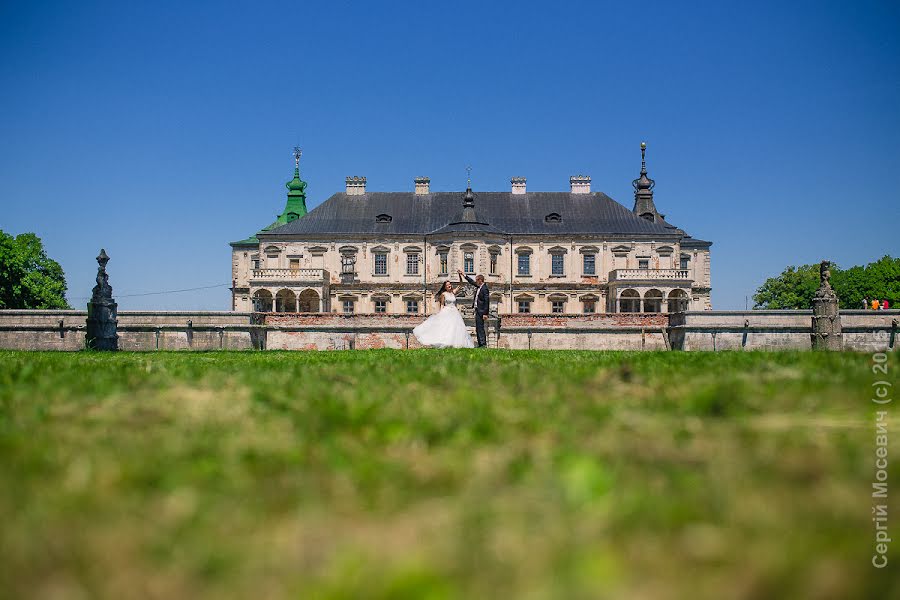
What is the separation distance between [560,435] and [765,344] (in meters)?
24.5

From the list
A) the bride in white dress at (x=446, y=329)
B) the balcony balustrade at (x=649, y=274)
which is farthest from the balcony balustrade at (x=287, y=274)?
the bride in white dress at (x=446, y=329)

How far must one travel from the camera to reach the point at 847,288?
2707 inches

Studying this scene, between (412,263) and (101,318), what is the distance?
34026 millimetres

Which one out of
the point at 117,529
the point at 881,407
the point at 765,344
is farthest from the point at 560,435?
the point at 765,344

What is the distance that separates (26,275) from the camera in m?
52.3

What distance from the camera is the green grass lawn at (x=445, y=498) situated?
147 centimetres

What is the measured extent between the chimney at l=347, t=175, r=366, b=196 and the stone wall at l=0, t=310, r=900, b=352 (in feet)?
96.4

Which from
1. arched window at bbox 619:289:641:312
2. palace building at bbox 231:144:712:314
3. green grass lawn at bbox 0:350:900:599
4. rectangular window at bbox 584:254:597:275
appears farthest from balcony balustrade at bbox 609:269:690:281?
green grass lawn at bbox 0:350:900:599

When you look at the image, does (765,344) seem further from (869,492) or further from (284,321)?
(869,492)

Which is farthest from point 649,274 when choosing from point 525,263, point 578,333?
point 578,333

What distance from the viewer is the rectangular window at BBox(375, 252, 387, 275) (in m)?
52.1

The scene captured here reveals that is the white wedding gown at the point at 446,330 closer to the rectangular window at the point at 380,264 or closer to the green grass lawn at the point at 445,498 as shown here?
the green grass lawn at the point at 445,498

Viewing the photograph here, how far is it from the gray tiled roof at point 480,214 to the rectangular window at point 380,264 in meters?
1.98

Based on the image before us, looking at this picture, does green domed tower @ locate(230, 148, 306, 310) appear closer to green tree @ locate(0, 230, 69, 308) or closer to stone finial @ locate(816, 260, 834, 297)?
green tree @ locate(0, 230, 69, 308)
